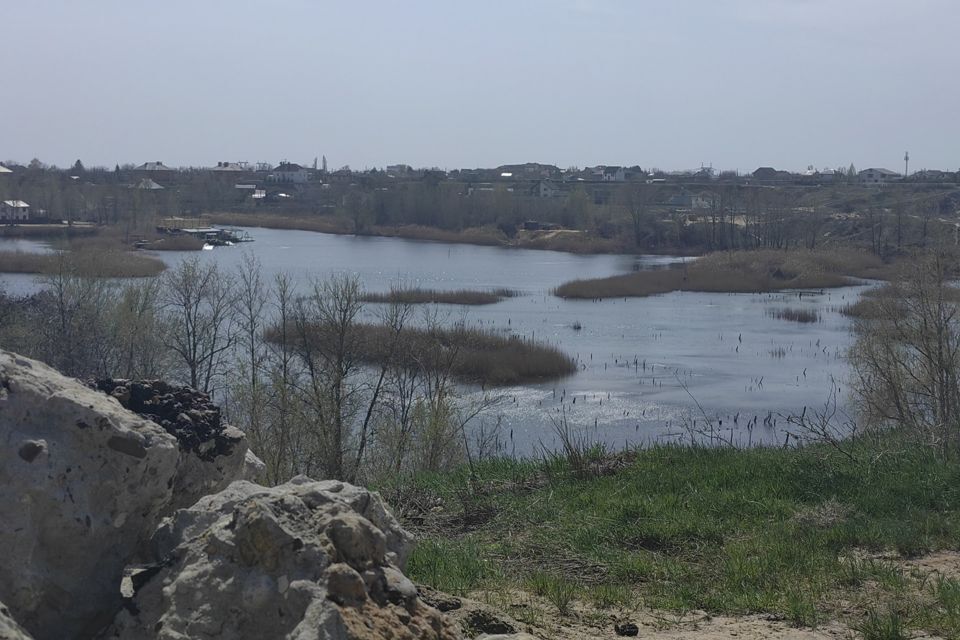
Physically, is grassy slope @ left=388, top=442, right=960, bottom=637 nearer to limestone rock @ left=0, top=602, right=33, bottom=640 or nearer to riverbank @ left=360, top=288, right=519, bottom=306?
limestone rock @ left=0, top=602, right=33, bottom=640

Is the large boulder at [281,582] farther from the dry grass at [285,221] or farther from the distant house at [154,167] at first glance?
the distant house at [154,167]

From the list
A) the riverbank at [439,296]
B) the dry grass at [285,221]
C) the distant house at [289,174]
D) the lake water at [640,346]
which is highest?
the distant house at [289,174]

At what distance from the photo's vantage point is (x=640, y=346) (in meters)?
30.9

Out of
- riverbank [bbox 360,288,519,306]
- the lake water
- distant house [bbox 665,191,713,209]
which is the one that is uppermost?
distant house [bbox 665,191,713,209]

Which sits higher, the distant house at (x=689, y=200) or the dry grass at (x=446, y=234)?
the distant house at (x=689, y=200)

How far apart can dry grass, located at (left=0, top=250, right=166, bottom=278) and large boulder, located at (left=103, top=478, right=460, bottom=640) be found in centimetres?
2688

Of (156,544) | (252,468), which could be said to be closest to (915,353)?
(252,468)

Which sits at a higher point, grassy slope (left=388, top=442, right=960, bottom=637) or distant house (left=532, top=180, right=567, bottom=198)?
distant house (left=532, top=180, right=567, bottom=198)

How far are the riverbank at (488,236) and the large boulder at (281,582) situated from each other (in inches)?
2490

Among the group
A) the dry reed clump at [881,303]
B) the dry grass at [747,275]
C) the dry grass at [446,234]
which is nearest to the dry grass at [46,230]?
the dry grass at [446,234]

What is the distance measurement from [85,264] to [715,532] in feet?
106

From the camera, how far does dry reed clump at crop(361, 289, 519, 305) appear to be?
36156mm

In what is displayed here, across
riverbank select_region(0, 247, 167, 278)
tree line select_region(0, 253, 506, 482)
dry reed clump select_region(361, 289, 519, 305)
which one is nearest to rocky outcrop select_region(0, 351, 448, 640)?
tree line select_region(0, 253, 506, 482)

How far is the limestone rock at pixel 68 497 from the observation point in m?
3.12
